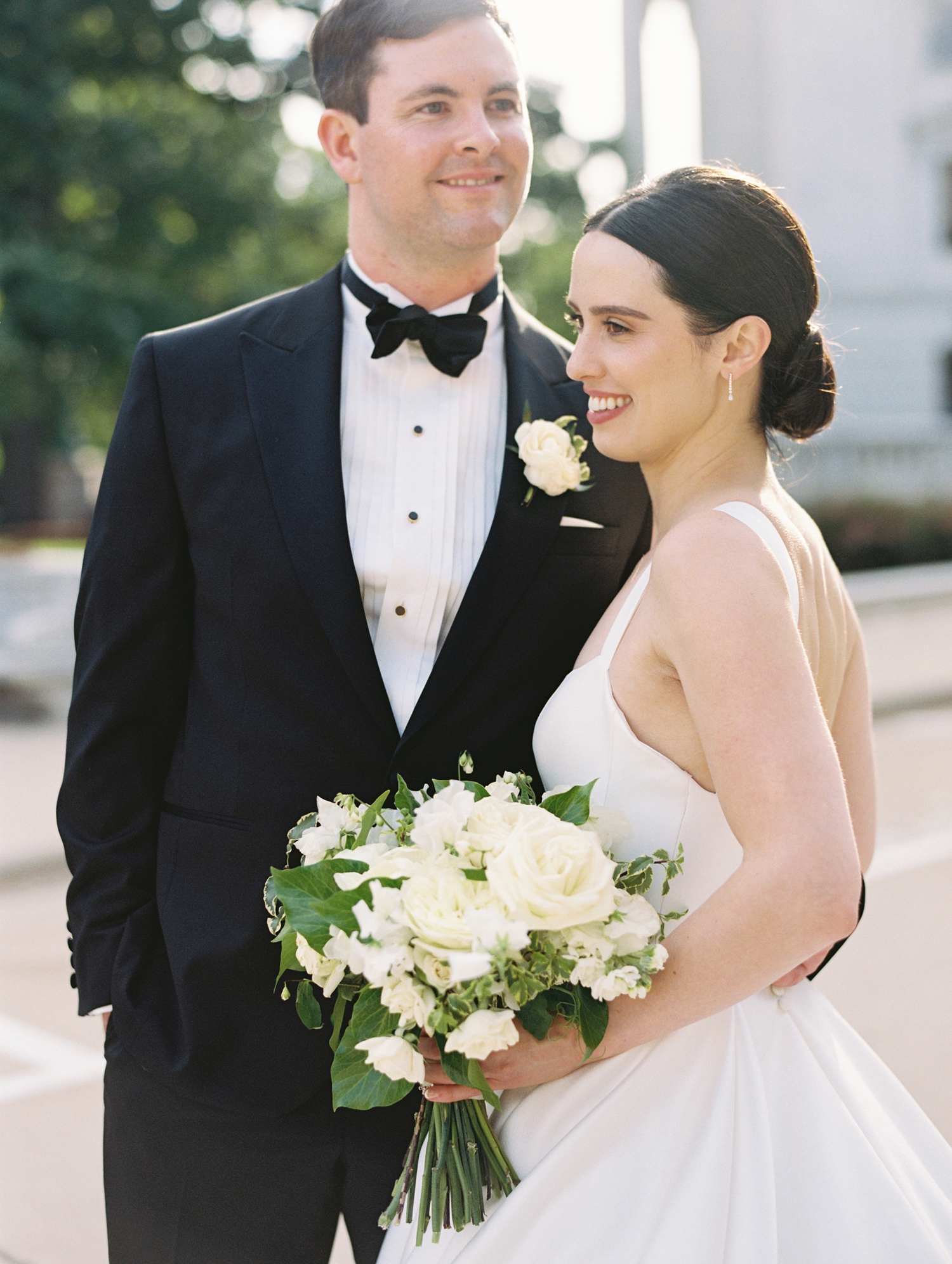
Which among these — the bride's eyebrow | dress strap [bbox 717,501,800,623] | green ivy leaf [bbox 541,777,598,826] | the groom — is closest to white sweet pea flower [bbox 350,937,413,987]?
green ivy leaf [bbox 541,777,598,826]

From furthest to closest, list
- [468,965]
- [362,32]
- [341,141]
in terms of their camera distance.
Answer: [341,141] < [362,32] < [468,965]

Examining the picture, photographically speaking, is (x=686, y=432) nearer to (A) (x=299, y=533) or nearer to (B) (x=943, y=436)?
(A) (x=299, y=533)

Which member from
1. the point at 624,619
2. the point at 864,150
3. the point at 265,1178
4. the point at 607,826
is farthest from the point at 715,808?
the point at 864,150

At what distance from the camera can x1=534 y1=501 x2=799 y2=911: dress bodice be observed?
213 centimetres

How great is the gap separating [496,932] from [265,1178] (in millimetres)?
1001

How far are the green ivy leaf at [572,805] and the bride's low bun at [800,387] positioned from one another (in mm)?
818

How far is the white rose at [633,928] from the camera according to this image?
73.2 inches

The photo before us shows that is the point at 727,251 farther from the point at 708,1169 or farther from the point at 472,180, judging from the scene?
the point at 708,1169

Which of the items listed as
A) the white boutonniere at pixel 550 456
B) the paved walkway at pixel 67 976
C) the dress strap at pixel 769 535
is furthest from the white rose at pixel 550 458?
the paved walkway at pixel 67 976

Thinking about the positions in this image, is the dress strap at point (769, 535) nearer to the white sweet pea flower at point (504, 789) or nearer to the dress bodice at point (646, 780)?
the dress bodice at point (646, 780)

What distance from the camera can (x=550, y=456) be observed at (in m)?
2.51

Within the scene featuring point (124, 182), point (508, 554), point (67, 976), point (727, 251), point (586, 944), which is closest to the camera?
point (586, 944)

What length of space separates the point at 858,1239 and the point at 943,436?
23.8 m

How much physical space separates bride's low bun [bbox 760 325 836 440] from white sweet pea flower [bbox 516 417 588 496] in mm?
377
